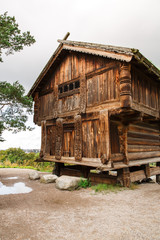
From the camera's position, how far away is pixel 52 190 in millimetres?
7750

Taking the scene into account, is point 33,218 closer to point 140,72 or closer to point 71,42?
point 140,72

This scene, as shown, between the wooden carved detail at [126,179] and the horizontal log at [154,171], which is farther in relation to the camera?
the horizontal log at [154,171]

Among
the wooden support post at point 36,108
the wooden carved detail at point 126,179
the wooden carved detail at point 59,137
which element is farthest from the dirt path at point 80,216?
the wooden support post at point 36,108

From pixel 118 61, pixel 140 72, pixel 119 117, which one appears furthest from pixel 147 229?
pixel 140 72

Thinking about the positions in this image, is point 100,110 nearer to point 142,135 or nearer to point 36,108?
point 142,135

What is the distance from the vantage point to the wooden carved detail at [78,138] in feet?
29.7

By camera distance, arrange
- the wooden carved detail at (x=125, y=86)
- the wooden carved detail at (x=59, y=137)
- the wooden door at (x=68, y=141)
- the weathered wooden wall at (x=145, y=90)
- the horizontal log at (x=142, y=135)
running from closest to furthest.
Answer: the wooden carved detail at (x=125, y=86) < the weathered wooden wall at (x=145, y=90) < the horizontal log at (x=142, y=135) < the wooden door at (x=68, y=141) < the wooden carved detail at (x=59, y=137)

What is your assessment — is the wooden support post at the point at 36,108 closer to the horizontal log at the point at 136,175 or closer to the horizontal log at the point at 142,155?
the horizontal log at the point at 142,155

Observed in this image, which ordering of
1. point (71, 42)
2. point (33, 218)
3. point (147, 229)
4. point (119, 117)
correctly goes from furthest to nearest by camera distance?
point (71, 42)
point (119, 117)
point (33, 218)
point (147, 229)

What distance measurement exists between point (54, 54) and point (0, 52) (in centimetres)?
313

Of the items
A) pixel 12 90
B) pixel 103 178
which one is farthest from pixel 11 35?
pixel 103 178

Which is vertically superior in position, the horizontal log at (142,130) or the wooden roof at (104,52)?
the wooden roof at (104,52)

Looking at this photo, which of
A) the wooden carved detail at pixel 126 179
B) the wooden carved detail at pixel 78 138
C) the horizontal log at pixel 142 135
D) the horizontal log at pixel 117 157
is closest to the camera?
the horizontal log at pixel 117 157

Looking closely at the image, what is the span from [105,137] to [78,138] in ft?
5.94
